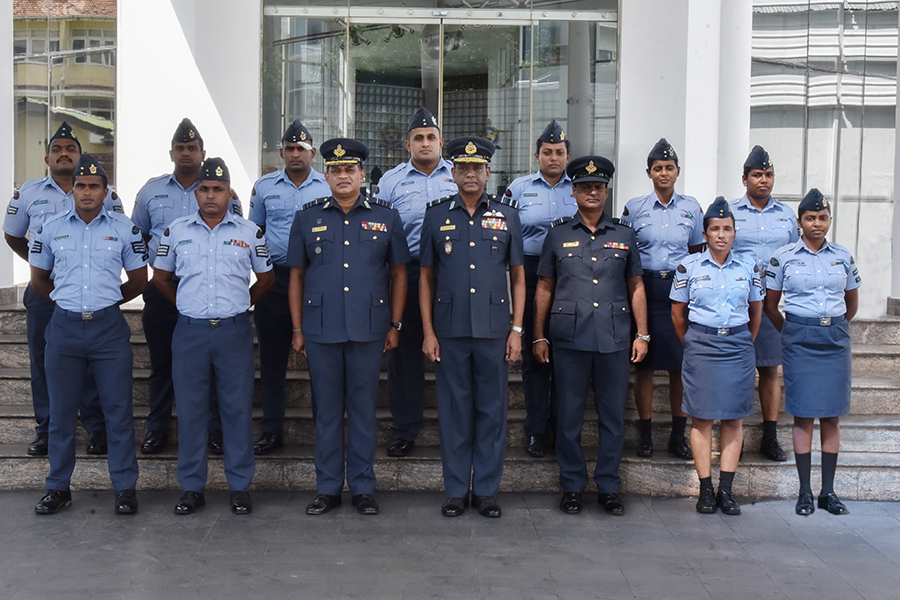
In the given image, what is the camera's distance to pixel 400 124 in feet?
30.2

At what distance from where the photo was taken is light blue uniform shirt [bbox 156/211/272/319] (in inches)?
189

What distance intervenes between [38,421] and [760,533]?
14.6 ft

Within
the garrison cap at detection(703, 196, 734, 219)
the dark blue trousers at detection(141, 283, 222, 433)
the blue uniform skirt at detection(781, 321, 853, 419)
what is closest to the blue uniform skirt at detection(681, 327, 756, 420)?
the blue uniform skirt at detection(781, 321, 853, 419)

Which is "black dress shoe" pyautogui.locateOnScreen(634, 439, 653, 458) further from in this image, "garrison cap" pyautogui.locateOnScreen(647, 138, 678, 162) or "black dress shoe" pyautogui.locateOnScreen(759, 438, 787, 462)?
"garrison cap" pyautogui.locateOnScreen(647, 138, 678, 162)

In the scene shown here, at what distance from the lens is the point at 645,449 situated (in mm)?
5348

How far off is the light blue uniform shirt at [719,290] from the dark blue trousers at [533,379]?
0.95 metres

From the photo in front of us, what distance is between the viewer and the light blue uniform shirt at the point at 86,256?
4.79 meters

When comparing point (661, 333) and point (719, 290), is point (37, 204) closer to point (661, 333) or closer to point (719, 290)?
point (661, 333)

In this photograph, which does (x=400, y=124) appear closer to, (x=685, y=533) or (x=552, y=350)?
(x=552, y=350)

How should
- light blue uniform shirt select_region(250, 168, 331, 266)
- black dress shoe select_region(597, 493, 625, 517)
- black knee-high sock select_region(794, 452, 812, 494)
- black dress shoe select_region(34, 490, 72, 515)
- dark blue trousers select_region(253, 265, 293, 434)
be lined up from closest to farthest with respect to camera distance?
black dress shoe select_region(34, 490, 72, 515)
black dress shoe select_region(597, 493, 625, 517)
black knee-high sock select_region(794, 452, 812, 494)
dark blue trousers select_region(253, 265, 293, 434)
light blue uniform shirt select_region(250, 168, 331, 266)

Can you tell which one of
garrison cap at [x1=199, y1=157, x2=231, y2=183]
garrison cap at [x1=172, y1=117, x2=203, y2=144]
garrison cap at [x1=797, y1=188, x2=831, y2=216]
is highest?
garrison cap at [x1=172, y1=117, x2=203, y2=144]

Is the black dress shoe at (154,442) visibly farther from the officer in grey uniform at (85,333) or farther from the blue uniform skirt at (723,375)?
the blue uniform skirt at (723,375)

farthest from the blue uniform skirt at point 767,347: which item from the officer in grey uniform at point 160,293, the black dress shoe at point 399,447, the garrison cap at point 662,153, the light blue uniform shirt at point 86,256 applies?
the light blue uniform shirt at point 86,256

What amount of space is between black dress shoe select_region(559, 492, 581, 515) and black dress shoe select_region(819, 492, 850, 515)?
1452mm
